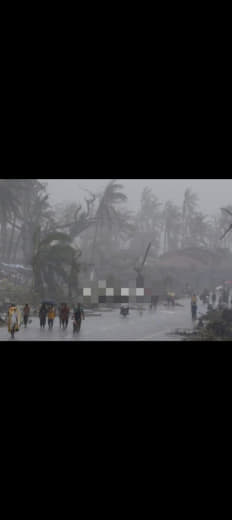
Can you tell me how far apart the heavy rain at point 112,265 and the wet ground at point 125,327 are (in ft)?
0.08

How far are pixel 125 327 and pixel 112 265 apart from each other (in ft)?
6.91

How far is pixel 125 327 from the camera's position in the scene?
13.3 meters

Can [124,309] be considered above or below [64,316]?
above

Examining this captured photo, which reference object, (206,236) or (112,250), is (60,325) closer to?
(112,250)

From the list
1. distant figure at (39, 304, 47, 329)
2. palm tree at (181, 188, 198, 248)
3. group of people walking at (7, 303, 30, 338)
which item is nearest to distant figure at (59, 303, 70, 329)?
distant figure at (39, 304, 47, 329)

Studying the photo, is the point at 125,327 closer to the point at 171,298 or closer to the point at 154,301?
the point at 154,301

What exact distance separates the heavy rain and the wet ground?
0.02 metres

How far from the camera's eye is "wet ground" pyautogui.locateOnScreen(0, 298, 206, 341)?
41.6ft

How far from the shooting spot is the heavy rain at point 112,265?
13266 mm

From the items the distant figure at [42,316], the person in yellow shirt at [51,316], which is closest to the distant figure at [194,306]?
the person in yellow shirt at [51,316]

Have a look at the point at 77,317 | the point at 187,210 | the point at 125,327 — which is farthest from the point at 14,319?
the point at 187,210

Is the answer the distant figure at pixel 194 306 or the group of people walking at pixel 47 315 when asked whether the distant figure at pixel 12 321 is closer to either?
the group of people walking at pixel 47 315

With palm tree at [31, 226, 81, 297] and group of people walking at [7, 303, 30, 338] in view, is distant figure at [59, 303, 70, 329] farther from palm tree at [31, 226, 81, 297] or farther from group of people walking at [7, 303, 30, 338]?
palm tree at [31, 226, 81, 297]
